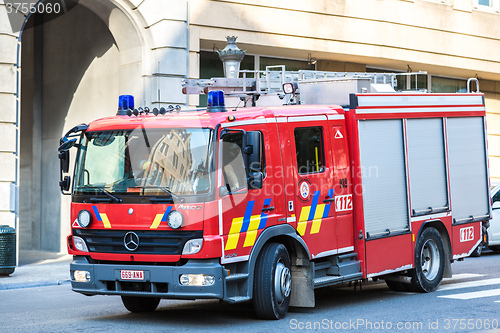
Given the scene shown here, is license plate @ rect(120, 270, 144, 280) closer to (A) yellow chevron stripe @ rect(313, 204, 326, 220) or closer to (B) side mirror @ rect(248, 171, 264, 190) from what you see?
(B) side mirror @ rect(248, 171, 264, 190)

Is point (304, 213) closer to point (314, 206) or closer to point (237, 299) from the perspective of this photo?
point (314, 206)

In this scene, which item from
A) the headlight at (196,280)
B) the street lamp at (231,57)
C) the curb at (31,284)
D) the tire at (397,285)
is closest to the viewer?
the headlight at (196,280)

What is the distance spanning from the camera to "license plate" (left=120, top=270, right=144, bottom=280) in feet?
29.2

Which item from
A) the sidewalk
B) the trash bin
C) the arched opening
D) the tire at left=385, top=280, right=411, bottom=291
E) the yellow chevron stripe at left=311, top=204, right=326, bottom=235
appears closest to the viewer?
the yellow chevron stripe at left=311, top=204, right=326, bottom=235

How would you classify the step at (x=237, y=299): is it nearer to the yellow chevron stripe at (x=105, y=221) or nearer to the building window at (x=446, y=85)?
the yellow chevron stripe at (x=105, y=221)

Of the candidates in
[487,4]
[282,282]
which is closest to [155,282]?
[282,282]

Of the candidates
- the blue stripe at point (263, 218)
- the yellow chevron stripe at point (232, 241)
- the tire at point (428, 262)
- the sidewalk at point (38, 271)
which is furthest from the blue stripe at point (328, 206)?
the sidewalk at point (38, 271)

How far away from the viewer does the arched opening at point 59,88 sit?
62.6 ft

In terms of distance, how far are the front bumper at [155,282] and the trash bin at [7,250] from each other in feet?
19.4

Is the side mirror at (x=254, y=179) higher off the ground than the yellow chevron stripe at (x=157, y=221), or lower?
higher

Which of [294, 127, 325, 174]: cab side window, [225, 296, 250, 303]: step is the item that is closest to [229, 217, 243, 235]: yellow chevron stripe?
[225, 296, 250, 303]: step

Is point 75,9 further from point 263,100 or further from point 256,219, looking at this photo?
point 256,219

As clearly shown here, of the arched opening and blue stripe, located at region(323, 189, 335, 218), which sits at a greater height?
the arched opening

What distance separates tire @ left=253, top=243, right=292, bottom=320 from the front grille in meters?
0.99
